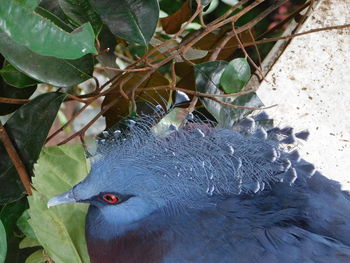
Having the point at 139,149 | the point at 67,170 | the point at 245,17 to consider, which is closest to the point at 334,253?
the point at 139,149

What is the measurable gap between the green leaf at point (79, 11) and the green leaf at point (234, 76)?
223 millimetres

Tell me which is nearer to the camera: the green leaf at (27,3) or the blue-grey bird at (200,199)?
the green leaf at (27,3)

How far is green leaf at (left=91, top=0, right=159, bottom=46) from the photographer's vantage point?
74 centimetres

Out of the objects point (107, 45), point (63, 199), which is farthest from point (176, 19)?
point (63, 199)

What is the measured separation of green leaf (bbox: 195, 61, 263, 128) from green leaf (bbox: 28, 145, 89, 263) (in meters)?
0.21

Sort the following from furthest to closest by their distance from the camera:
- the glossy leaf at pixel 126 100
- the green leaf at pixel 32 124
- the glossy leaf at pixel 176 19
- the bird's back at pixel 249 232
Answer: the glossy leaf at pixel 176 19 < the glossy leaf at pixel 126 100 < the green leaf at pixel 32 124 < the bird's back at pixel 249 232

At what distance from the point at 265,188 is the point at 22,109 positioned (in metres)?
0.36

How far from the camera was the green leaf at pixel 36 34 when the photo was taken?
0.56 meters

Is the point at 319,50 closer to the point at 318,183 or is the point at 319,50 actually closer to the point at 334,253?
the point at 318,183

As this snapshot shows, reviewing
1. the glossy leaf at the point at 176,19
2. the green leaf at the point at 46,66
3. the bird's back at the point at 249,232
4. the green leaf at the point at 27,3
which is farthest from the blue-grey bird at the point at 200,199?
the glossy leaf at the point at 176,19

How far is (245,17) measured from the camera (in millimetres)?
1169

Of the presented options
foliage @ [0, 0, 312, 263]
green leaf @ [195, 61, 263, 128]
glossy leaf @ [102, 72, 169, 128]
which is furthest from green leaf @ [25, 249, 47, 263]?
green leaf @ [195, 61, 263, 128]

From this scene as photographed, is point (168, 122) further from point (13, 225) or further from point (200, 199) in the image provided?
point (13, 225)

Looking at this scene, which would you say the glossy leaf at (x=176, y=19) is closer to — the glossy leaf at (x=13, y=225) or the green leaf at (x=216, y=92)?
the green leaf at (x=216, y=92)
